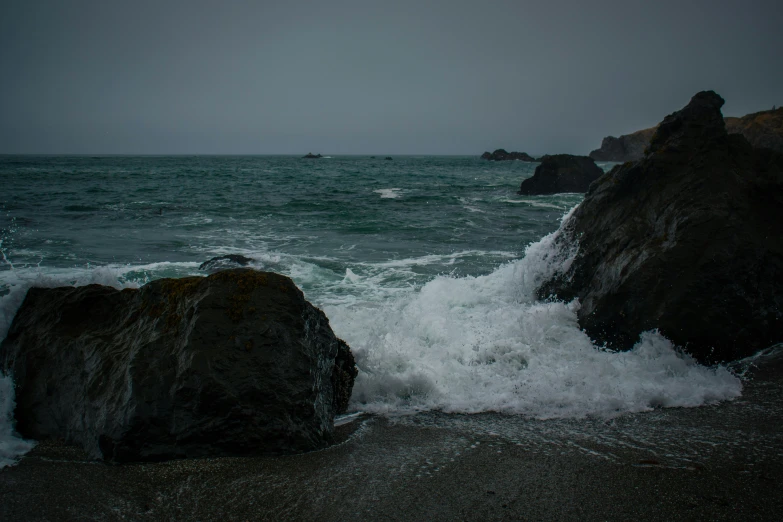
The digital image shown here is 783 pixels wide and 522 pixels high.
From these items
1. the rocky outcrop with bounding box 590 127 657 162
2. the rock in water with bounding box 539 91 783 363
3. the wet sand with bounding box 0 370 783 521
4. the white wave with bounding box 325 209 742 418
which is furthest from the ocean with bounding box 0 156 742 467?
the rocky outcrop with bounding box 590 127 657 162

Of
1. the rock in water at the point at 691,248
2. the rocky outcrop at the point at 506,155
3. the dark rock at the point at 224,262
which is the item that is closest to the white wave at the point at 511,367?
the rock in water at the point at 691,248

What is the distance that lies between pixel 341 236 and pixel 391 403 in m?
10.7

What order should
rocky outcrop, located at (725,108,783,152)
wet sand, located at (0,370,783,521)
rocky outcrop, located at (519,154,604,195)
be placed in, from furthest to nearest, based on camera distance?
1. rocky outcrop, located at (725,108,783,152)
2. rocky outcrop, located at (519,154,604,195)
3. wet sand, located at (0,370,783,521)

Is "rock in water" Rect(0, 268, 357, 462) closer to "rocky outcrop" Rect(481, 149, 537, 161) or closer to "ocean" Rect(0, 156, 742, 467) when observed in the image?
"ocean" Rect(0, 156, 742, 467)

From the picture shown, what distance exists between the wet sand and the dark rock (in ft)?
22.3

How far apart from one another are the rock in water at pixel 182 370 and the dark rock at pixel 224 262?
592 cm

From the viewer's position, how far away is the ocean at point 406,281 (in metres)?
4.25

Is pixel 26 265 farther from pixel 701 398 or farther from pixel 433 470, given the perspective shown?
pixel 701 398

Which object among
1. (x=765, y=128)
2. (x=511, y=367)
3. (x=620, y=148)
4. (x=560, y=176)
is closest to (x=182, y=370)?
(x=511, y=367)

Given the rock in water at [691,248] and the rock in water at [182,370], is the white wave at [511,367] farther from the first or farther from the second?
the rock in water at [182,370]

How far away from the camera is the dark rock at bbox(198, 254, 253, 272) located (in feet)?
33.0

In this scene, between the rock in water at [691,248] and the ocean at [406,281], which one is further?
the rock in water at [691,248]

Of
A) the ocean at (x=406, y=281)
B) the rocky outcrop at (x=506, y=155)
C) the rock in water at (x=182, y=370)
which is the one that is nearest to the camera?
the rock in water at (x=182, y=370)

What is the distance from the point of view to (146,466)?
10.1 feet
